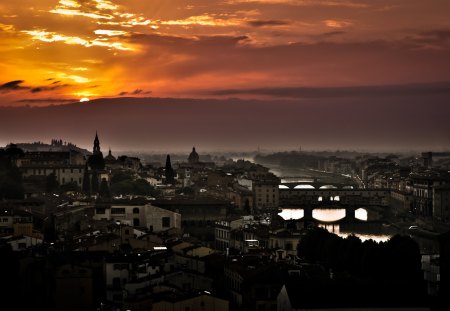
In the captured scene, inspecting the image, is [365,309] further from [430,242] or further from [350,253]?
[430,242]

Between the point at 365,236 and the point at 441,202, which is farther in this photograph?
the point at 441,202

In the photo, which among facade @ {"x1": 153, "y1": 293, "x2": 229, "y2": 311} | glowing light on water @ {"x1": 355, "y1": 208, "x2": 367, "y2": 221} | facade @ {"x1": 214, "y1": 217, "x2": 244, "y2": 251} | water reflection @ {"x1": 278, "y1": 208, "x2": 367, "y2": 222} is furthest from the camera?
glowing light on water @ {"x1": 355, "y1": 208, "x2": 367, "y2": 221}

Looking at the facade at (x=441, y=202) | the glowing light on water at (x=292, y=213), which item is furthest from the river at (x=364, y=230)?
the facade at (x=441, y=202)

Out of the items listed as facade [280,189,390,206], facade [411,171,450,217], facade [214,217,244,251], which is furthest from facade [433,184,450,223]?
facade [214,217,244,251]

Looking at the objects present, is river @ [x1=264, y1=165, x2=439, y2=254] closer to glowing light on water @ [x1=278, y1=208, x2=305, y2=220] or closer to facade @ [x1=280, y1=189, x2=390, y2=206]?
glowing light on water @ [x1=278, y1=208, x2=305, y2=220]

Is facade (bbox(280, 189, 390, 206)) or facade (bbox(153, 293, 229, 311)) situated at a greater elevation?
facade (bbox(153, 293, 229, 311))

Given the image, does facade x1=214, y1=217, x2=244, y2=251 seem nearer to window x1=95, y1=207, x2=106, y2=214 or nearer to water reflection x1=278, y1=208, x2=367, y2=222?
window x1=95, y1=207, x2=106, y2=214

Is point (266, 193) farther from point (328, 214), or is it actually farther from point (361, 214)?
point (361, 214)

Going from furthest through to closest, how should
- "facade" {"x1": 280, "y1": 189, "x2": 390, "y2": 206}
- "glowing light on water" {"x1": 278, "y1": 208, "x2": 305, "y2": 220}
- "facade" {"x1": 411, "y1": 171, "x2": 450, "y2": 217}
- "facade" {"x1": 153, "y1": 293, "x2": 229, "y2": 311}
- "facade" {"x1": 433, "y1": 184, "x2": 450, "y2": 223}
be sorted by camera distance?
"facade" {"x1": 280, "y1": 189, "x2": 390, "y2": 206} < "facade" {"x1": 411, "y1": 171, "x2": 450, "y2": 217} < "glowing light on water" {"x1": 278, "y1": 208, "x2": 305, "y2": 220} < "facade" {"x1": 433, "y1": 184, "x2": 450, "y2": 223} < "facade" {"x1": 153, "y1": 293, "x2": 229, "y2": 311}

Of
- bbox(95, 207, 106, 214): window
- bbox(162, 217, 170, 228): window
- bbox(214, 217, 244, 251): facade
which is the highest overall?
bbox(95, 207, 106, 214): window

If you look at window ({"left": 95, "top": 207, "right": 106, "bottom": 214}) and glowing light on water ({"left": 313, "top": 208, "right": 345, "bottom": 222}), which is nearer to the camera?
window ({"left": 95, "top": 207, "right": 106, "bottom": 214})

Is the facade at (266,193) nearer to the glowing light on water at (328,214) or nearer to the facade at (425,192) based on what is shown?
the glowing light on water at (328,214)

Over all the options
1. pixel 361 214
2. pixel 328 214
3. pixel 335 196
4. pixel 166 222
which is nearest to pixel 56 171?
pixel 166 222
